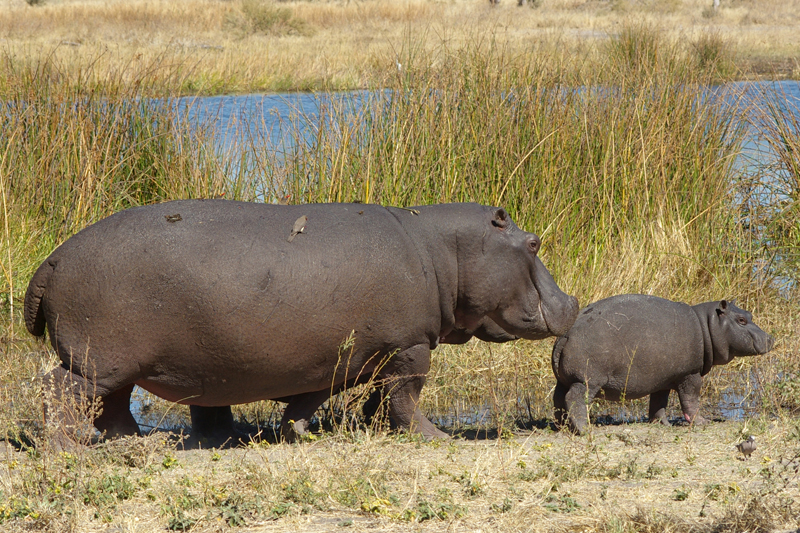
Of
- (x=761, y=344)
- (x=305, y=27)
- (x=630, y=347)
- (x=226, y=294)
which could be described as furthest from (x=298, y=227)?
(x=305, y=27)

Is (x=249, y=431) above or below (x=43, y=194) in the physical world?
below

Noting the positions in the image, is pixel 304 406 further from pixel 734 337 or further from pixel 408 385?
pixel 734 337

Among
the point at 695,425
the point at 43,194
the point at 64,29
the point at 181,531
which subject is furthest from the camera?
the point at 64,29

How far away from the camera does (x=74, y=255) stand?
3.91 m

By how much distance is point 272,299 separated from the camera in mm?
3949

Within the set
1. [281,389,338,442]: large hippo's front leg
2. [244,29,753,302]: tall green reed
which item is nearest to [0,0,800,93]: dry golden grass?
[244,29,753,302]: tall green reed

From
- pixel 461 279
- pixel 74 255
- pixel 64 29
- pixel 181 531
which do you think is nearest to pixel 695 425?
pixel 461 279

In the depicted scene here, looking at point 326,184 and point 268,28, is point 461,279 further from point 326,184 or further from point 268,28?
point 268,28

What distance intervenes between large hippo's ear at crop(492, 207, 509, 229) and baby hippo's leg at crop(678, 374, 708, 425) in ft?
4.37

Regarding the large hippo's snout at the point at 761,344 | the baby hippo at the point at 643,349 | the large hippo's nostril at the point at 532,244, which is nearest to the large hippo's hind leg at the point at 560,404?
the baby hippo at the point at 643,349

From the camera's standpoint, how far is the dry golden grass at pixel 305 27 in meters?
20.1

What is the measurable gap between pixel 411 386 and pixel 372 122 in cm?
305

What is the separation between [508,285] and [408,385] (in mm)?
704

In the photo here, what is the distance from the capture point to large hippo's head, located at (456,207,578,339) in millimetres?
4512
